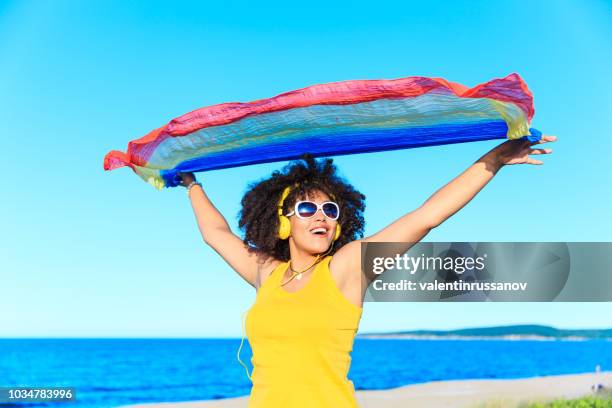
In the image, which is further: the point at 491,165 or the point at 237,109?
the point at 237,109

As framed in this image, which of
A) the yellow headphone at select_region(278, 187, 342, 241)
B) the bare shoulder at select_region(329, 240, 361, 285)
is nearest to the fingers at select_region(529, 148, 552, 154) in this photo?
the bare shoulder at select_region(329, 240, 361, 285)

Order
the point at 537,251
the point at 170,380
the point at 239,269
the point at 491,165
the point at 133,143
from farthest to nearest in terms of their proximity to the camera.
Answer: the point at 170,380 < the point at 537,251 < the point at 133,143 < the point at 239,269 < the point at 491,165

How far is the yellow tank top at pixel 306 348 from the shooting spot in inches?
94.6

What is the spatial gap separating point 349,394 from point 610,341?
62086 mm

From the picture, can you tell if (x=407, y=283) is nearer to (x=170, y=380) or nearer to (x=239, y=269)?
(x=239, y=269)

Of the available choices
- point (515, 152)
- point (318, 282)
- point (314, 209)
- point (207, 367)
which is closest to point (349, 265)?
point (318, 282)

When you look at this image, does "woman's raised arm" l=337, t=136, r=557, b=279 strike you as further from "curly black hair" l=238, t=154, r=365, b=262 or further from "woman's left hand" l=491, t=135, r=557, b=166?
"curly black hair" l=238, t=154, r=365, b=262

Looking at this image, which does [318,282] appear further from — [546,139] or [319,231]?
[546,139]

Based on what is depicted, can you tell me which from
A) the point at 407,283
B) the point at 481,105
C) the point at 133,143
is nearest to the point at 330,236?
the point at 481,105

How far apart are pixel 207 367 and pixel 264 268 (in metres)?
31.9

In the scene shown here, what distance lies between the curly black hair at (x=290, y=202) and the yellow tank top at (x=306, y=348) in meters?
0.38

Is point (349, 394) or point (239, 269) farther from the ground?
point (239, 269)

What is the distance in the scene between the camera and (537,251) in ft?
15.9

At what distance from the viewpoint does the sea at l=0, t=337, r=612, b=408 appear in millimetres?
26391
